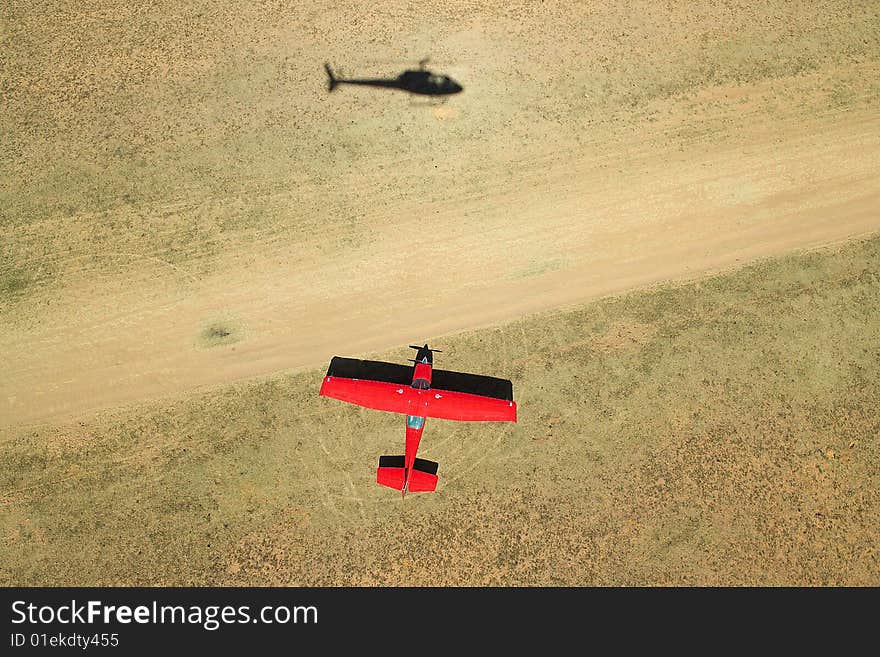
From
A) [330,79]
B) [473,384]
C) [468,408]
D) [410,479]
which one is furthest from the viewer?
[330,79]

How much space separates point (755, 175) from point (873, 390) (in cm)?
667

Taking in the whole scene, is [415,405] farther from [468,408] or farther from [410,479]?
[410,479]

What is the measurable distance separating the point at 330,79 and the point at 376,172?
11.0 ft

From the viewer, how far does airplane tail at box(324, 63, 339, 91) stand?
16719mm

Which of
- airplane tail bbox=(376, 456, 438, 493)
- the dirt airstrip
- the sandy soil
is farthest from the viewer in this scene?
the sandy soil

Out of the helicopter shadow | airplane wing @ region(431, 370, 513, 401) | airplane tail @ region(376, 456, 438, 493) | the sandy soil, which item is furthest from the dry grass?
the helicopter shadow

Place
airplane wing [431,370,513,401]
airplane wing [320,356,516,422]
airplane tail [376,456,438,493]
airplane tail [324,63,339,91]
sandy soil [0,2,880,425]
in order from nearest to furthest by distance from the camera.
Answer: airplane tail [376,456,438,493]
airplane wing [320,356,516,422]
airplane wing [431,370,513,401]
sandy soil [0,2,880,425]
airplane tail [324,63,339,91]

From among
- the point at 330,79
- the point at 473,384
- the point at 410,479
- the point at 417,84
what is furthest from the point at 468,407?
the point at 330,79

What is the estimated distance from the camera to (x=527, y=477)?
14156 millimetres

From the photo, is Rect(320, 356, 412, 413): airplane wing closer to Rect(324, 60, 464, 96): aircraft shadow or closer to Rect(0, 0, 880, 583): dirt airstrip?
Rect(0, 0, 880, 583): dirt airstrip

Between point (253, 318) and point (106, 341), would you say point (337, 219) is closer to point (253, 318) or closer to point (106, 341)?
point (253, 318)

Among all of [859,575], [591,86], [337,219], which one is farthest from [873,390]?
[337,219]

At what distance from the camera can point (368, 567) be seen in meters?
13.7

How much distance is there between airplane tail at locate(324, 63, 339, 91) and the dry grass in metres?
8.24
